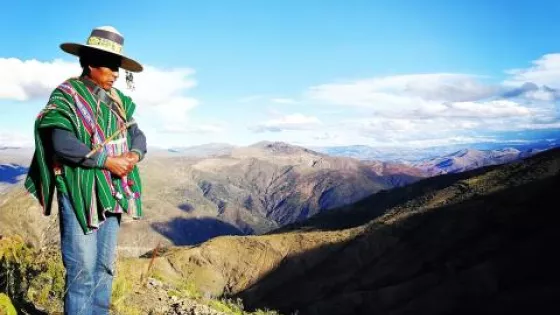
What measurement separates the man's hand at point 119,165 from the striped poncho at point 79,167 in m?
0.07

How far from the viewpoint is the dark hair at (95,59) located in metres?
3.93

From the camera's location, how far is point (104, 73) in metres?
3.99

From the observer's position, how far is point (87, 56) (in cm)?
394

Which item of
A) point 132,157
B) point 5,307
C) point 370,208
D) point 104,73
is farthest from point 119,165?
point 370,208

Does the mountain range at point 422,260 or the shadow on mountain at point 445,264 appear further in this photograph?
the mountain range at point 422,260

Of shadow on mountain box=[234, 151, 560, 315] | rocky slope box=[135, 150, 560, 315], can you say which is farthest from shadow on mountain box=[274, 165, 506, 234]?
shadow on mountain box=[234, 151, 560, 315]

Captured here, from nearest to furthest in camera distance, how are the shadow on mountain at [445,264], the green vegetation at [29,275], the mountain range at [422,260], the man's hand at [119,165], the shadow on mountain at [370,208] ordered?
the man's hand at [119,165] < the green vegetation at [29,275] < the shadow on mountain at [445,264] < the mountain range at [422,260] < the shadow on mountain at [370,208]

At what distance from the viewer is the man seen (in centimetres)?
365

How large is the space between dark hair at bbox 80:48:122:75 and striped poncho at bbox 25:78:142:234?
0.13m

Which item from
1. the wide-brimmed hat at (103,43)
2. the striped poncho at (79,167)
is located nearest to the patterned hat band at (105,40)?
the wide-brimmed hat at (103,43)

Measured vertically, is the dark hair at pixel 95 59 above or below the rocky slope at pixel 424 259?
above

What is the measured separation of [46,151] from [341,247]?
138ft

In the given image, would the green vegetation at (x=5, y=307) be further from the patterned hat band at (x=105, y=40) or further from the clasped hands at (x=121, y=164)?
the patterned hat band at (x=105, y=40)

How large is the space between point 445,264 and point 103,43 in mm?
33809
